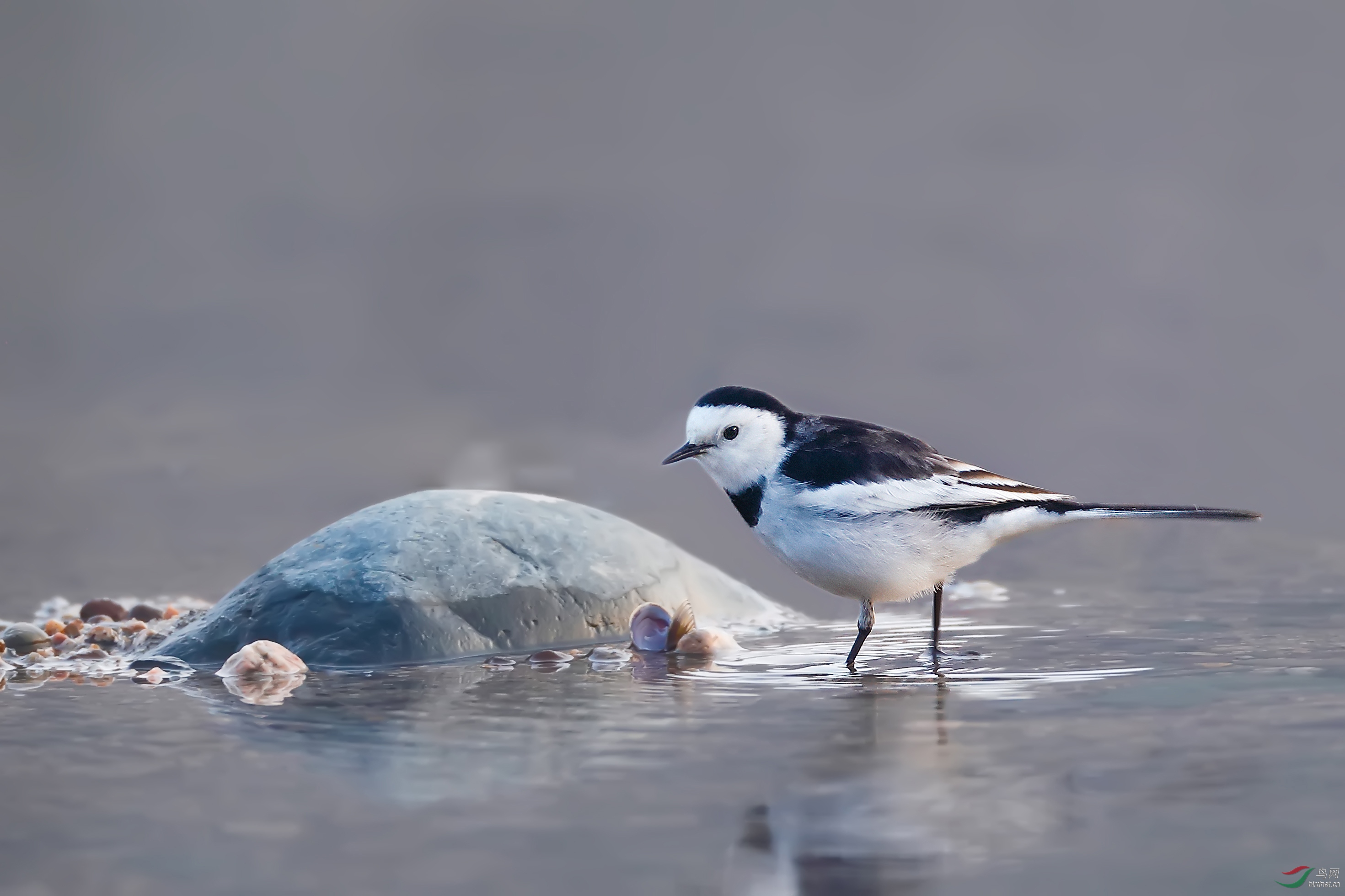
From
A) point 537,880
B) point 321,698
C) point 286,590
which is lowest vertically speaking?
point 537,880

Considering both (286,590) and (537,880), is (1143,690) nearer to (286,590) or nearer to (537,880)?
(537,880)

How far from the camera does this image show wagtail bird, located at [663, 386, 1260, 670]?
505 centimetres

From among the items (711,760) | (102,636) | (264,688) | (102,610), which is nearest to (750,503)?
(711,760)

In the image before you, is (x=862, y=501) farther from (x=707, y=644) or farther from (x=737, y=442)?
(x=707, y=644)

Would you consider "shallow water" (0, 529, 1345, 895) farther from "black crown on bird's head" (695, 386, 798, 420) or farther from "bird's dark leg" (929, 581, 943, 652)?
"black crown on bird's head" (695, 386, 798, 420)

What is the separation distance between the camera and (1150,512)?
4953 millimetres

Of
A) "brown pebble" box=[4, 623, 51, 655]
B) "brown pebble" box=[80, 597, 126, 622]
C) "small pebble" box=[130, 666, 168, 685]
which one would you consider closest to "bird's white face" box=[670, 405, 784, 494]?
"small pebble" box=[130, 666, 168, 685]

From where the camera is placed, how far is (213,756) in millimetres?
3742

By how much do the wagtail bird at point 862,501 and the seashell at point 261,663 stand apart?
5.79 ft

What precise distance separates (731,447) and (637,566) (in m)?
1.32

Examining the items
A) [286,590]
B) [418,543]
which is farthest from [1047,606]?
[286,590]

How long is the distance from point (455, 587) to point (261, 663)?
1.01 m
